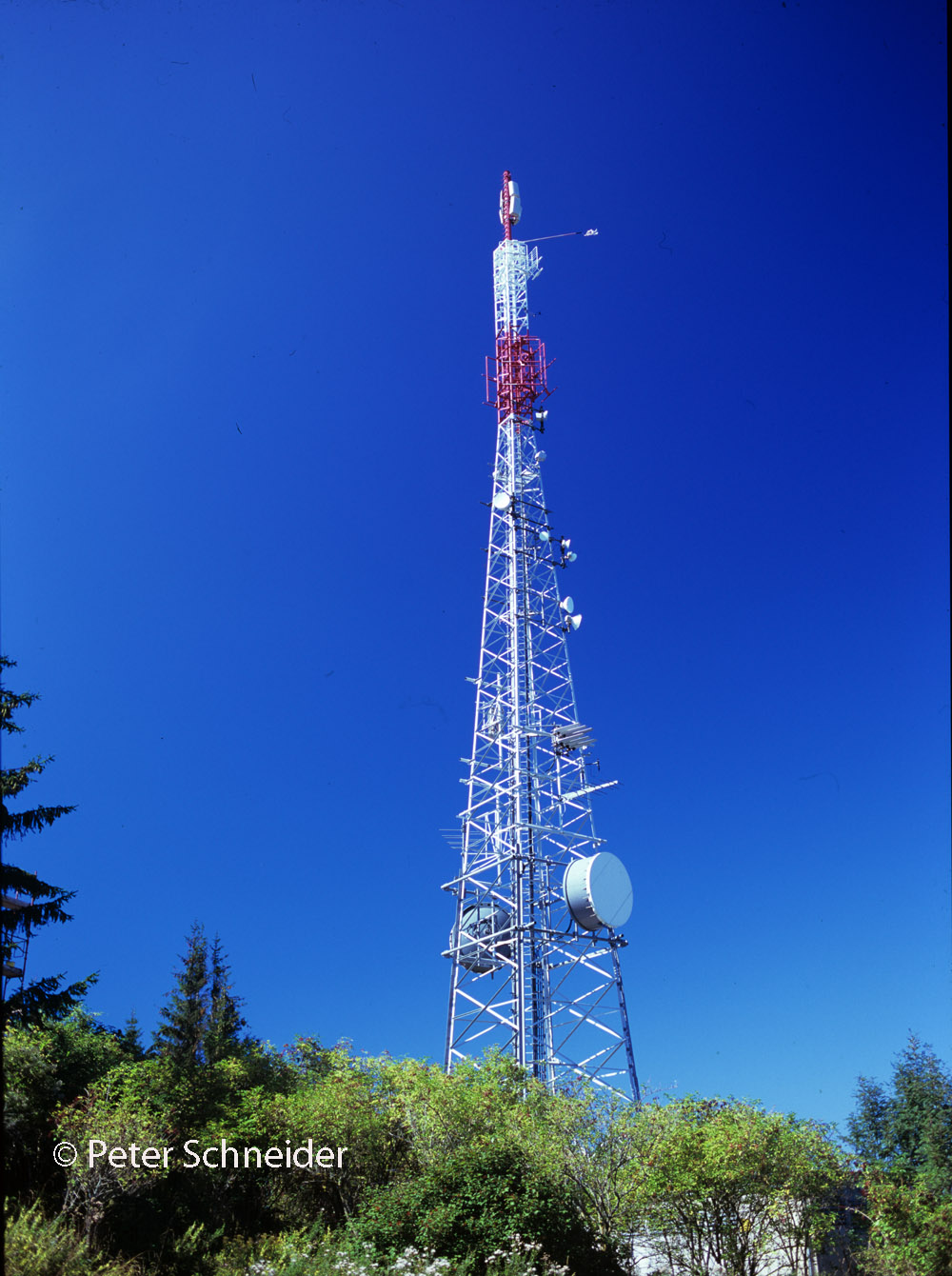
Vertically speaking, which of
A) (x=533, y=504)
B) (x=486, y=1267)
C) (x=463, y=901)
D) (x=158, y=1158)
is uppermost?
(x=533, y=504)

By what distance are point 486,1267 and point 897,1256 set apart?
27.8 ft

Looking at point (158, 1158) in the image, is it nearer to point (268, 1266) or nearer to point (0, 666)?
point (268, 1266)

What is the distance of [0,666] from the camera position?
19.7 meters

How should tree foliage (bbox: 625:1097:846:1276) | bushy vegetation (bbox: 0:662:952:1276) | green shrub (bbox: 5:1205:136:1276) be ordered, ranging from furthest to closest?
tree foliage (bbox: 625:1097:846:1276) → bushy vegetation (bbox: 0:662:952:1276) → green shrub (bbox: 5:1205:136:1276)

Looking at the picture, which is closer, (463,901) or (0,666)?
(0,666)

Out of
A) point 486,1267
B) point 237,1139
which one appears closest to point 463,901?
point 237,1139

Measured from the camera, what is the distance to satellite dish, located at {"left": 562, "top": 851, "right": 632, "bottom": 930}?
2977 cm

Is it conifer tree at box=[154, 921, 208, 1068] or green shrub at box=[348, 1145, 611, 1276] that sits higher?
conifer tree at box=[154, 921, 208, 1068]

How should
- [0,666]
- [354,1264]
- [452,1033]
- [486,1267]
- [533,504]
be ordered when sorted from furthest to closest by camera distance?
[533,504] < [452,1033] < [0,666] < [486,1267] < [354,1264]

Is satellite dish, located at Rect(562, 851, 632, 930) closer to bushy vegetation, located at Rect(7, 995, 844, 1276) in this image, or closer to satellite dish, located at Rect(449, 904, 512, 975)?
satellite dish, located at Rect(449, 904, 512, 975)

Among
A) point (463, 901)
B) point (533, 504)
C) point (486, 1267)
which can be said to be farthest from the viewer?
point (533, 504)

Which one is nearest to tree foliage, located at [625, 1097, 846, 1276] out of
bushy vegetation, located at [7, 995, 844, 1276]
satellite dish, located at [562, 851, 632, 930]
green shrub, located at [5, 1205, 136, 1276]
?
bushy vegetation, located at [7, 995, 844, 1276]

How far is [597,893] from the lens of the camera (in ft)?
98.0

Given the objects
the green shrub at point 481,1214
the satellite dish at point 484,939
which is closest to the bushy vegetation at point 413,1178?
the green shrub at point 481,1214
